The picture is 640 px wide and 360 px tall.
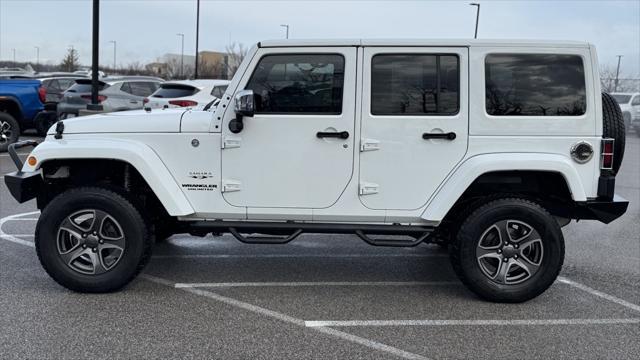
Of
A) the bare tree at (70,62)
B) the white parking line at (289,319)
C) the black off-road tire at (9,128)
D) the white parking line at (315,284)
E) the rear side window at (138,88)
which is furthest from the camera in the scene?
the bare tree at (70,62)

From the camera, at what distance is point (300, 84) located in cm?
468

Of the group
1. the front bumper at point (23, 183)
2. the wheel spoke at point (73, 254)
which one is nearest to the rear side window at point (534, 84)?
the wheel spoke at point (73, 254)

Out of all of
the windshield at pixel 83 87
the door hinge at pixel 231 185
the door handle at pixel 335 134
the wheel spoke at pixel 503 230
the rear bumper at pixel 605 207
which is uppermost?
the windshield at pixel 83 87

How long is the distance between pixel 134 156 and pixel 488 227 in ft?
8.94

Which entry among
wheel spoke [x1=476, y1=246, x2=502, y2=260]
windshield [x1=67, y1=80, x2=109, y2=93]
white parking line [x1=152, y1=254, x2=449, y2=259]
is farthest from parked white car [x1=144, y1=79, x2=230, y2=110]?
wheel spoke [x1=476, y1=246, x2=502, y2=260]

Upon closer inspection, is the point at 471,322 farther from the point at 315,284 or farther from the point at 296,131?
the point at 296,131

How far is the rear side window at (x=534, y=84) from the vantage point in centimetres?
463

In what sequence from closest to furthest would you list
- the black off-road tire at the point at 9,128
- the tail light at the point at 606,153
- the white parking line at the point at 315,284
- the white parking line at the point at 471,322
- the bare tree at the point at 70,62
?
the white parking line at the point at 471,322
the tail light at the point at 606,153
the white parking line at the point at 315,284
the black off-road tire at the point at 9,128
the bare tree at the point at 70,62

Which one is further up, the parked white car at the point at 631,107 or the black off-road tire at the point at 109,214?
the parked white car at the point at 631,107

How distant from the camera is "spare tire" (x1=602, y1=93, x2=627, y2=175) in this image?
15.6 feet

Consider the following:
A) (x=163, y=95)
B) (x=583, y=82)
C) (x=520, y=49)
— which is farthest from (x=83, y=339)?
(x=163, y=95)

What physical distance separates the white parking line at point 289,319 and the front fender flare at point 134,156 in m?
0.68

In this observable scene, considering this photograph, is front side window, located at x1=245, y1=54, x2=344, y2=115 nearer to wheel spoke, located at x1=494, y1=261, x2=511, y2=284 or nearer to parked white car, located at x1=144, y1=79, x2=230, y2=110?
wheel spoke, located at x1=494, y1=261, x2=511, y2=284

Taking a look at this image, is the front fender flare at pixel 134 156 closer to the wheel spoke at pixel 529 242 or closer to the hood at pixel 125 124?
the hood at pixel 125 124
